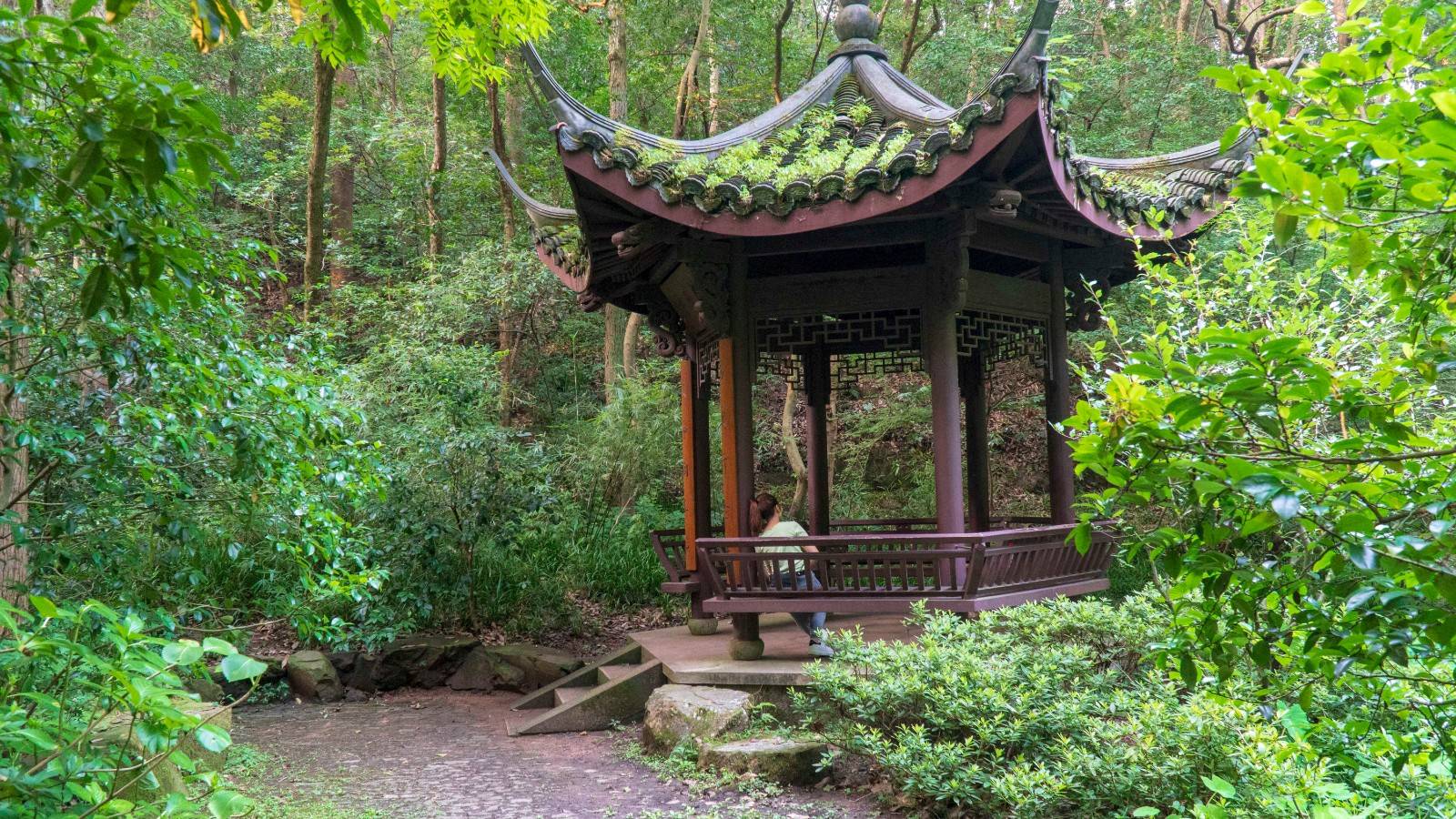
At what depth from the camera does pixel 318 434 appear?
155 inches

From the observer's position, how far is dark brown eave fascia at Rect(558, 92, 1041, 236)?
526 centimetres

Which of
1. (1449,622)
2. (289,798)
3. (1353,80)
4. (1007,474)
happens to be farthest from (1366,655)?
(1007,474)

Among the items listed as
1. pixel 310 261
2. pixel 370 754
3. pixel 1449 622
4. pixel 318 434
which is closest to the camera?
pixel 1449 622

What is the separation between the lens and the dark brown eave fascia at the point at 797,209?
17.3 ft

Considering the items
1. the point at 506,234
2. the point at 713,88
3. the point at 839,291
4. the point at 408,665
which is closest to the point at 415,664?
the point at 408,665

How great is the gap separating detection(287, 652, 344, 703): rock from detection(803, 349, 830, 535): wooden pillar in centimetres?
436

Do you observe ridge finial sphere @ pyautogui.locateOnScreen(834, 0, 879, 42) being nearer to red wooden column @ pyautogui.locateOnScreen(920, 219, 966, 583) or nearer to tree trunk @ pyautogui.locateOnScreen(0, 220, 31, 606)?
red wooden column @ pyautogui.locateOnScreen(920, 219, 966, 583)

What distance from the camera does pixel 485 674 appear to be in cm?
859

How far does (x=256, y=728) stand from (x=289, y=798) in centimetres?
236

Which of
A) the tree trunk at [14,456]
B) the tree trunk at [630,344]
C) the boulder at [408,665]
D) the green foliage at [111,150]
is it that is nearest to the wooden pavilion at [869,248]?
the boulder at [408,665]

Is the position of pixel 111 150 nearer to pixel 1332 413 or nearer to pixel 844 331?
pixel 1332 413

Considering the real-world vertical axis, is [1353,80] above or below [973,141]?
below

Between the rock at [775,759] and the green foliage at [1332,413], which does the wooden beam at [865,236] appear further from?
the green foliage at [1332,413]

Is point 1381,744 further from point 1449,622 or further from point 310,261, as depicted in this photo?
point 310,261
